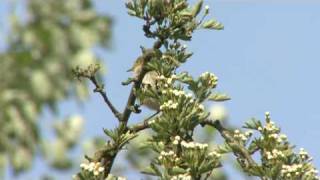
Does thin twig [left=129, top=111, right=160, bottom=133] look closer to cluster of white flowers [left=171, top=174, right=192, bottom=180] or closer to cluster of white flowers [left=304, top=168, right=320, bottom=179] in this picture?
cluster of white flowers [left=171, top=174, right=192, bottom=180]

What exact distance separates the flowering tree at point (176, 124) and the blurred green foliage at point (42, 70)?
6992 millimetres

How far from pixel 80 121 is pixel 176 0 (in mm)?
8936

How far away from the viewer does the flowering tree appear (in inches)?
93.9

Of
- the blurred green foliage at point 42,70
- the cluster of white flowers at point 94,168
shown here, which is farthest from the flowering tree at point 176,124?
the blurred green foliage at point 42,70

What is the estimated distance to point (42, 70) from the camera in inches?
421

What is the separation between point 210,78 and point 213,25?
0.23 m

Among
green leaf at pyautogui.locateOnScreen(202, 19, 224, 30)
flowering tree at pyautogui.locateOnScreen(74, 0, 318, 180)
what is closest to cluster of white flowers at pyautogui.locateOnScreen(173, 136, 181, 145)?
flowering tree at pyautogui.locateOnScreen(74, 0, 318, 180)

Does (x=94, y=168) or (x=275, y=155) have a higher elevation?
(x=94, y=168)

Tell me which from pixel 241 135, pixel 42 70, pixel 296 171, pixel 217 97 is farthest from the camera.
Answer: pixel 42 70

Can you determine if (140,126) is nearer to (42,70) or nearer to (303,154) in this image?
(303,154)

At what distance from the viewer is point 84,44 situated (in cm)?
1138

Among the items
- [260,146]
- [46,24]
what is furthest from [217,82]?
[46,24]

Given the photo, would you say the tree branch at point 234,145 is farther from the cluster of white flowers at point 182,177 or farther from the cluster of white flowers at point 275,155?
the cluster of white flowers at point 182,177

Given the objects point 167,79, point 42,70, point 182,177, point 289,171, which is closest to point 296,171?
point 289,171
